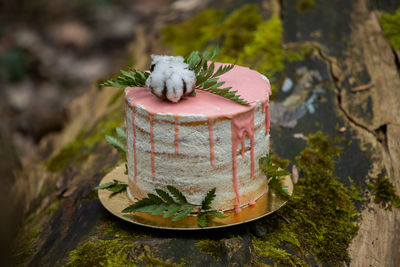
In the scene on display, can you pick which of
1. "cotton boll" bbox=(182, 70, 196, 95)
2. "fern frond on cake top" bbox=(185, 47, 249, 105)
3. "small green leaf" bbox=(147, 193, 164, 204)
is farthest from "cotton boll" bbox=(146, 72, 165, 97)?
"small green leaf" bbox=(147, 193, 164, 204)

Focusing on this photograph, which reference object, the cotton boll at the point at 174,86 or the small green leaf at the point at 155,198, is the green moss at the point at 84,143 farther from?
the cotton boll at the point at 174,86

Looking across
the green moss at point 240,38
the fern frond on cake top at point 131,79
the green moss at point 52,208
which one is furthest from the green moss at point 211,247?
the green moss at point 240,38

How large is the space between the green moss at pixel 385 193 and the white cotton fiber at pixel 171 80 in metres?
1.39

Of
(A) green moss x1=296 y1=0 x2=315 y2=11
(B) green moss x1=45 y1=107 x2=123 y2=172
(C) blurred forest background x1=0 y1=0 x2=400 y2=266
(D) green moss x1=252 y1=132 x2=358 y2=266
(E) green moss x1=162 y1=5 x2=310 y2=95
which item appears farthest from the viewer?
(A) green moss x1=296 y1=0 x2=315 y2=11

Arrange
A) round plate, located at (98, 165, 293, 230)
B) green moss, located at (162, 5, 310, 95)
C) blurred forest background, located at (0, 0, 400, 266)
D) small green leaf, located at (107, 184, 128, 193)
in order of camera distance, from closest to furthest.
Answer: round plate, located at (98, 165, 293, 230) → small green leaf, located at (107, 184, 128, 193) → blurred forest background, located at (0, 0, 400, 266) → green moss, located at (162, 5, 310, 95)

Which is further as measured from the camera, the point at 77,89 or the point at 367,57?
the point at 77,89

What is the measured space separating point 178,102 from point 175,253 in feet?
2.38

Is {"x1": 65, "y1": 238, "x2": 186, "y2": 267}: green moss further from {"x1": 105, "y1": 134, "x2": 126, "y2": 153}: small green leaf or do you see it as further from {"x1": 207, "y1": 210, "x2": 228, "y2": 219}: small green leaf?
{"x1": 105, "y1": 134, "x2": 126, "y2": 153}: small green leaf

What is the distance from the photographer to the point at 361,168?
3.25 meters

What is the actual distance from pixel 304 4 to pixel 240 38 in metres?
0.77

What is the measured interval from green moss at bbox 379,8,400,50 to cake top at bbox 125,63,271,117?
2.09m

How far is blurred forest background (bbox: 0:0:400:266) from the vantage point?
3.26 metres

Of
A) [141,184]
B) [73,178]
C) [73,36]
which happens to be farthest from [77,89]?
[141,184]

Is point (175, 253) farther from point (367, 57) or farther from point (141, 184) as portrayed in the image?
point (367, 57)
